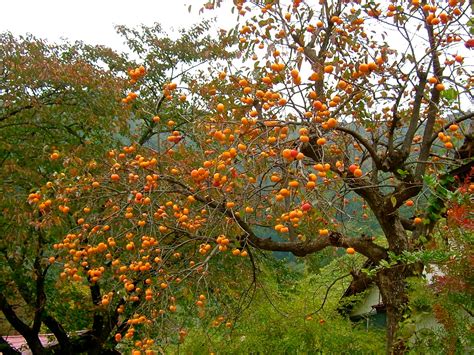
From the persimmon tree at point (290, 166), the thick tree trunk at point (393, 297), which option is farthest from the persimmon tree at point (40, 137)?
the thick tree trunk at point (393, 297)

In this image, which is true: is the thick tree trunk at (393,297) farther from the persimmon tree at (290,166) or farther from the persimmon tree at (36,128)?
the persimmon tree at (36,128)

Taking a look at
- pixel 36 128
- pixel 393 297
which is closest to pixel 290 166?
pixel 393 297

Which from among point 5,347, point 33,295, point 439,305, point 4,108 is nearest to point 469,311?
point 439,305

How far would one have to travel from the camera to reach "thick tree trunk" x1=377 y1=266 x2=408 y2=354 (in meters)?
3.44

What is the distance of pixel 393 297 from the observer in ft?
11.6

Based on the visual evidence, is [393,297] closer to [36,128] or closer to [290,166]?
[290,166]

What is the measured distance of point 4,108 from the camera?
18.6 ft

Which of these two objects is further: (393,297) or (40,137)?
(40,137)

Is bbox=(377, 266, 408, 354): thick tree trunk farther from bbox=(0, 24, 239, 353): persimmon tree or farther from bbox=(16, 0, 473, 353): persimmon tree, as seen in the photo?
bbox=(0, 24, 239, 353): persimmon tree

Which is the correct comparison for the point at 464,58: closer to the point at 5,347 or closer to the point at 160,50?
the point at 160,50

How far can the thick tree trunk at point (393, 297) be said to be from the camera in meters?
3.44

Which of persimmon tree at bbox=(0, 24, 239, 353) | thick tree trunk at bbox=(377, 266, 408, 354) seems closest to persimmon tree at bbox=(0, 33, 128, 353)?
persimmon tree at bbox=(0, 24, 239, 353)

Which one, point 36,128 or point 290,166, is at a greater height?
point 36,128

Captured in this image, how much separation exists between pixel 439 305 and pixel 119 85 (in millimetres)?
4817
